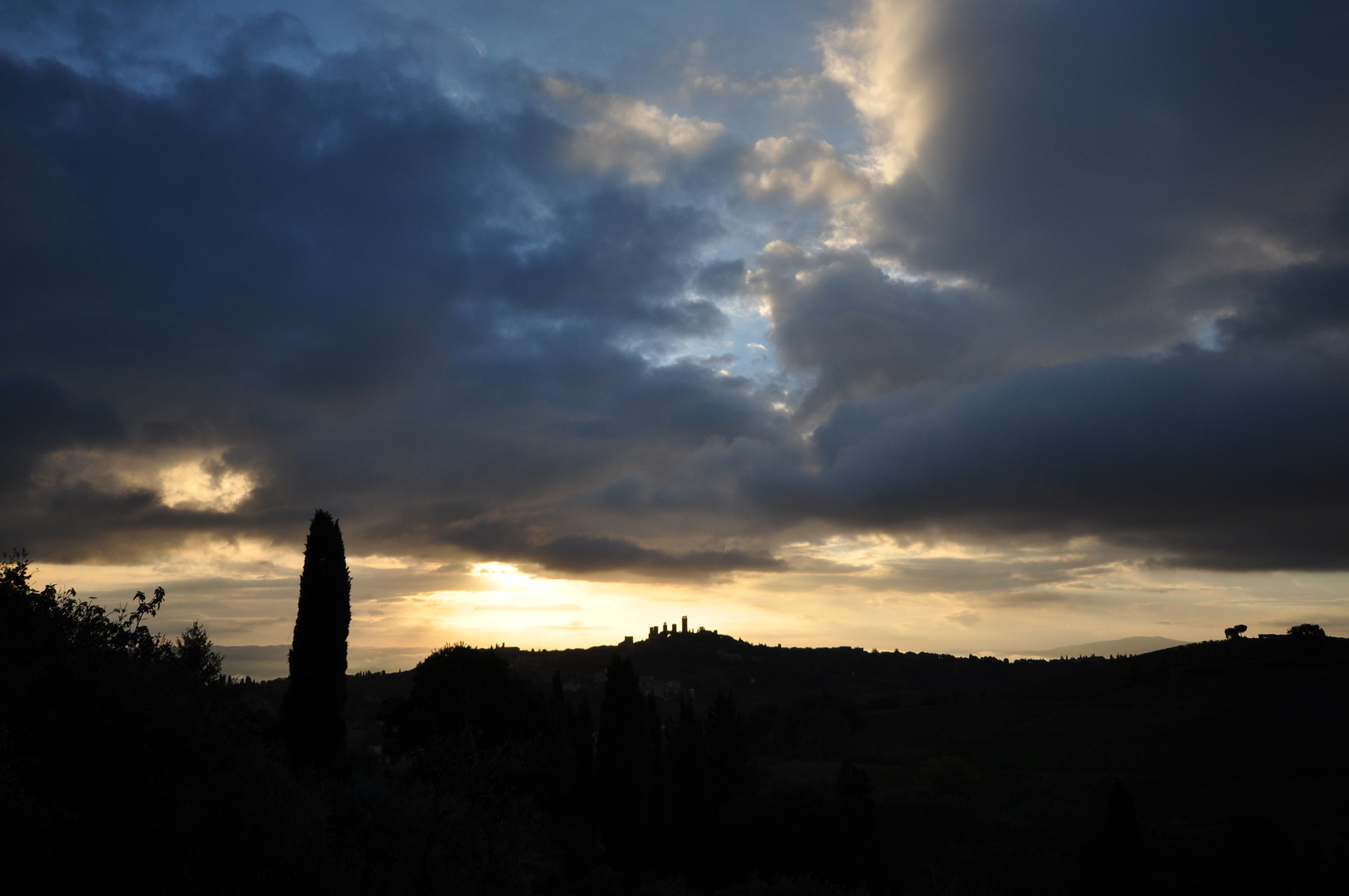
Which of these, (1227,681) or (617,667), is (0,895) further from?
(1227,681)

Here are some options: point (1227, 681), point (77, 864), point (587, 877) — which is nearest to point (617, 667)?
point (587, 877)

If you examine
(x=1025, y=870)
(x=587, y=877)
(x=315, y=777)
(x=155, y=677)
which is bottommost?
(x=1025, y=870)

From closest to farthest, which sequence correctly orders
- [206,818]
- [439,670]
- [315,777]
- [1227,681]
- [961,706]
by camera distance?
[206,818] → [315,777] → [439,670] → [1227,681] → [961,706]

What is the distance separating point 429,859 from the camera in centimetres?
1877

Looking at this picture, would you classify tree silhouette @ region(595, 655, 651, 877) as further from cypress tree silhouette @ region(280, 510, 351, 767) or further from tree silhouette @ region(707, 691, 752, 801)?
tree silhouette @ region(707, 691, 752, 801)

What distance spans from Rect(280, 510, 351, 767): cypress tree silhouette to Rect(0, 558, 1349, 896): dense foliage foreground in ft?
5.43


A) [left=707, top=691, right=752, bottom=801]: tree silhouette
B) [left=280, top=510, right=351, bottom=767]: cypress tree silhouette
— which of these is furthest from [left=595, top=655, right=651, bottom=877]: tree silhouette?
[left=707, top=691, right=752, bottom=801]: tree silhouette

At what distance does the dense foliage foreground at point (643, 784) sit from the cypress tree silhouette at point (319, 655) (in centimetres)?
166

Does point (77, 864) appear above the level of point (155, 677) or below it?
below

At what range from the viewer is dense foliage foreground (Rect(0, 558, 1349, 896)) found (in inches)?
673

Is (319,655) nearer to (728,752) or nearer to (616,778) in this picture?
(616,778)

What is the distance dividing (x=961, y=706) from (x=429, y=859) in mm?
133132

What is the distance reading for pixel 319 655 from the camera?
40469 millimetres

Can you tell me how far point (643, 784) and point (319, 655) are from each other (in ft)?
69.0
